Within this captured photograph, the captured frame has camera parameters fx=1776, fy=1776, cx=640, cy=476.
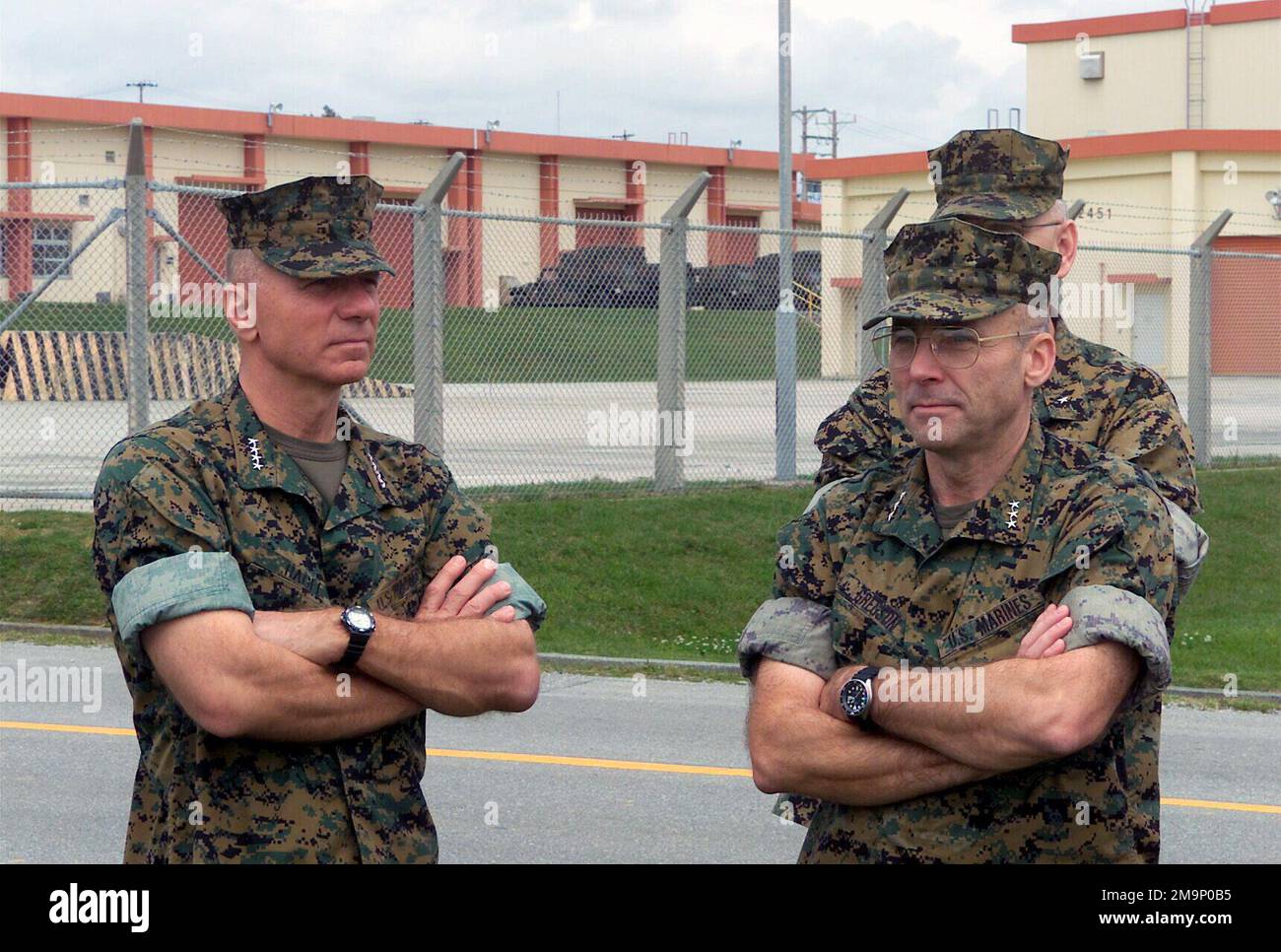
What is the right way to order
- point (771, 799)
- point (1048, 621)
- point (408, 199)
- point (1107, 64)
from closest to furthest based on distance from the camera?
point (1048, 621) → point (771, 799) → point (408, 199) → point (1107, 64)

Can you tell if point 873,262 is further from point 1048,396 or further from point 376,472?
point 376,472

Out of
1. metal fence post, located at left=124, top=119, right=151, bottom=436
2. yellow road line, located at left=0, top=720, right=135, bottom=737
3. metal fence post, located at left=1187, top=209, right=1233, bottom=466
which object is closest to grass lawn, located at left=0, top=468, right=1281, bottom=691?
metal fence post, located at left=124, top=119, right=151, bottom=436

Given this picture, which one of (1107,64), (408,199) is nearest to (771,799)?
(408,199)

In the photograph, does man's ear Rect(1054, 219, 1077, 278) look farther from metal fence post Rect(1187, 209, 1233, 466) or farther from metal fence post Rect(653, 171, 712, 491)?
metal fence post Rect(1187, 209, 1233, 466)

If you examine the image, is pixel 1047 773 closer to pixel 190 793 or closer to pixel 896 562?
pixel 896 562

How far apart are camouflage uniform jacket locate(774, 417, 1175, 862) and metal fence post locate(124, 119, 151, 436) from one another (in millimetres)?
8487

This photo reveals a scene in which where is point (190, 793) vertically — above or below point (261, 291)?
below

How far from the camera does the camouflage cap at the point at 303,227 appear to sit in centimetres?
335

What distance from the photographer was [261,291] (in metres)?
3.36

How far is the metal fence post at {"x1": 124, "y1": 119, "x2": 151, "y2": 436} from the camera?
10867 millimetres

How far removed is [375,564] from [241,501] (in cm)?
28

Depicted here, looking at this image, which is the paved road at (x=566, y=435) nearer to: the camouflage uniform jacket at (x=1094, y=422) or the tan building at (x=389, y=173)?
the camouflage uniform jacket at (x=1094, y=422)

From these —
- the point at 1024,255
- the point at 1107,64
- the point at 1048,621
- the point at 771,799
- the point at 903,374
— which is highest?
the point at 1107,64

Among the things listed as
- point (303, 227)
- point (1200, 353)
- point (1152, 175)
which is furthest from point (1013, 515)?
point (1152, 175)
